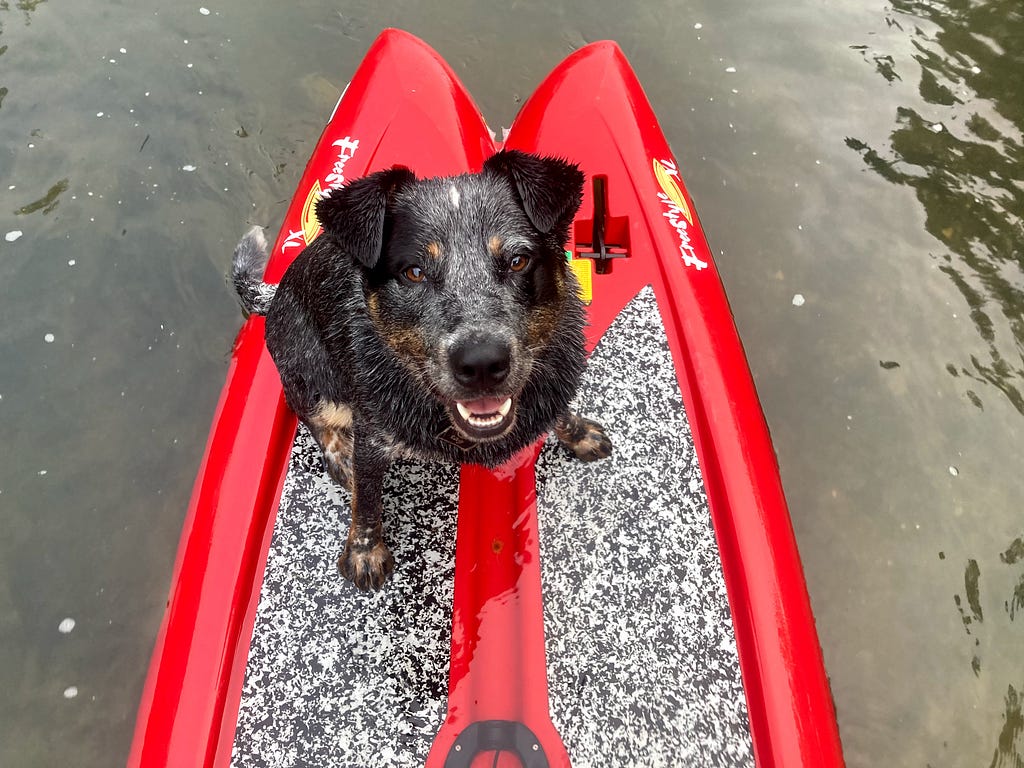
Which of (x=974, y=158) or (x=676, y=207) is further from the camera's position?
(x=974, y=158)

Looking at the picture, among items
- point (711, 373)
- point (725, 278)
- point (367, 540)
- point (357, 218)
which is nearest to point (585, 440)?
point (711, 373)

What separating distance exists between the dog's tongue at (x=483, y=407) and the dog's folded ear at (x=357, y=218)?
0.58m

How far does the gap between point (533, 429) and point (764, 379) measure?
2.61 meters

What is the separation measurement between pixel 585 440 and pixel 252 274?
1953mm

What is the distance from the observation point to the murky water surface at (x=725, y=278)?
12.4ft

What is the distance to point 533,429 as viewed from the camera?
2732 millimetres

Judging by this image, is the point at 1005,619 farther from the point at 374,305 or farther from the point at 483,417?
the point at 374,305

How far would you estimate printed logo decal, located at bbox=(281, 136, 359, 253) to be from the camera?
3971 millimetres

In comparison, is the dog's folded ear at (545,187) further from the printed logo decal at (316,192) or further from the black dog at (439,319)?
the printed logo decal at (316,192)

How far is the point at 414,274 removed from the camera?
2295 millimetres

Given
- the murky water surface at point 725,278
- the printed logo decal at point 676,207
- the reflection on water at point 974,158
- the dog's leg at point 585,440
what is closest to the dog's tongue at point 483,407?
the dog's leg at point 585,440

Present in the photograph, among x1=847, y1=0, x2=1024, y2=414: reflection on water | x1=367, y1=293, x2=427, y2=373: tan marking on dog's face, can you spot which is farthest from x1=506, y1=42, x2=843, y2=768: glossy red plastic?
x1=847, y1=0, x2=1024, y2=414: reflection on water

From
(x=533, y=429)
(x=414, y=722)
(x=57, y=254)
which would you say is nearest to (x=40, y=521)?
(x=57, y=254)

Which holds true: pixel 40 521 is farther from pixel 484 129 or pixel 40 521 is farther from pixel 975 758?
pixel 975 758
